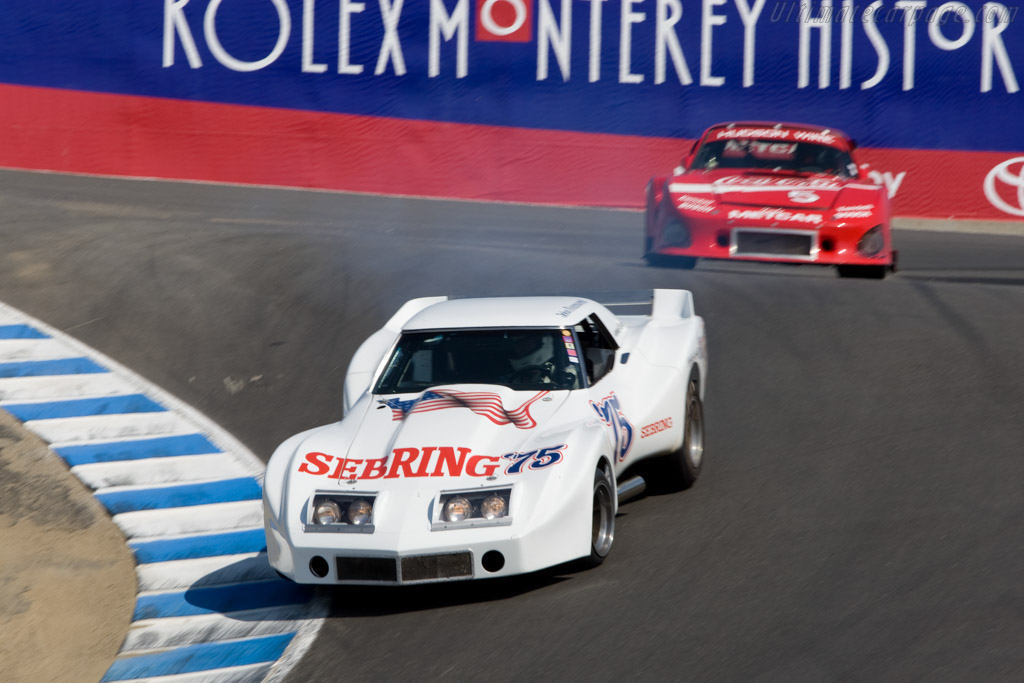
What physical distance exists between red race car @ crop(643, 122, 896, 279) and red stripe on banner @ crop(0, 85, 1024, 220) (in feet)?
16.8

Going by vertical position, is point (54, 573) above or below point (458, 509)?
below

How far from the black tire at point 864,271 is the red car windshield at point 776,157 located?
3.24 ft

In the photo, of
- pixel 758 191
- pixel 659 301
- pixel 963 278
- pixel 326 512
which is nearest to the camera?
pixel 326 512

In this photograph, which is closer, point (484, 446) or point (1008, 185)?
point (484, 446)

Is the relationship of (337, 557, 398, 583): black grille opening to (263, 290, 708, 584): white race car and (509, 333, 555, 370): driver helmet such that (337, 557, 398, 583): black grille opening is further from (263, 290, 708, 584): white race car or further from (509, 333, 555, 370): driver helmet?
(509, 333, 555, 370): driver helmet

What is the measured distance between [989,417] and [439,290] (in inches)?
202

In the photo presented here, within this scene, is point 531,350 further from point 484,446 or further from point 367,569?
point 367,569

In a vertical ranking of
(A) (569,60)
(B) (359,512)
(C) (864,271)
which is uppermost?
(A) (569,60)

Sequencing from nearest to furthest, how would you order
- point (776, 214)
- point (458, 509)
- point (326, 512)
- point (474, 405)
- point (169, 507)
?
point (458, 509) → point (326, 512) → point (474, 405) → point (169, 507) → point (776, 214)

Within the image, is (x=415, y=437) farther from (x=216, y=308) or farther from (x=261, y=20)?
(x=261, y=20)

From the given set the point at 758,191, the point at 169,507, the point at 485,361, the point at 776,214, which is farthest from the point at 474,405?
the point at 758,191

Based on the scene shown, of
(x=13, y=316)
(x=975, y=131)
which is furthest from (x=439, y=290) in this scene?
(x=975, y=131)

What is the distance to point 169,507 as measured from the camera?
7820 mm

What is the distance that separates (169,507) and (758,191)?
6.29m
